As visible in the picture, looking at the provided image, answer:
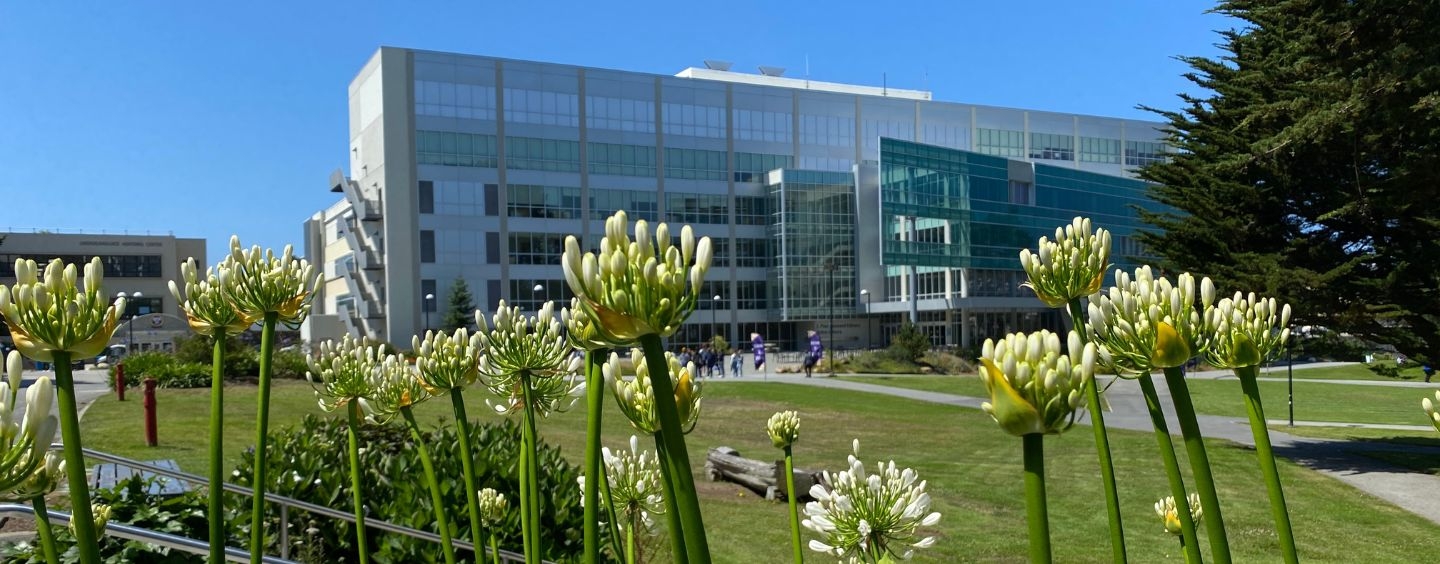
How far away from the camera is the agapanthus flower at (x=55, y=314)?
132 centimetres

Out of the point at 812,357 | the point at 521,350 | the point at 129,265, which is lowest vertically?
the point at 812,357

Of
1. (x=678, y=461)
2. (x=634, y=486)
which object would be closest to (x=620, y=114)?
(x=634, y=486)

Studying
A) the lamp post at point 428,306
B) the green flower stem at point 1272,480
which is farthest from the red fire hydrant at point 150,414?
the lamp post at point 428,306

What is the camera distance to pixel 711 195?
7600 centimetres

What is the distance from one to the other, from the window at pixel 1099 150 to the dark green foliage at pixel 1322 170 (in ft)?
235

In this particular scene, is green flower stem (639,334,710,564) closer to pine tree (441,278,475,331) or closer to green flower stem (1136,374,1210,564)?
green flower stem (1136,374,1210,564)

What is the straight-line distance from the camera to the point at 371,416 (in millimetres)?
2363

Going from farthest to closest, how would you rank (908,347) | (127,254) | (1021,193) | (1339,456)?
(127,254), (1021,193), (908,347), (1339,456)

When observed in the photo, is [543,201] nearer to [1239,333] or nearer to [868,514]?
[868,514]

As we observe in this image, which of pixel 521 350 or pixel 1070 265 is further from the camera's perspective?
pixel 1070 265

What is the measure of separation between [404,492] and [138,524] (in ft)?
4.69

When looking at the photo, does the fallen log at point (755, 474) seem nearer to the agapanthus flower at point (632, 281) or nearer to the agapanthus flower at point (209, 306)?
the agapanthus flower at point (209, 306)

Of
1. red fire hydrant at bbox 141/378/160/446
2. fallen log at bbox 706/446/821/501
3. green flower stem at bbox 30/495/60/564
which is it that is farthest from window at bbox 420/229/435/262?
green flower stem at bbox 30/495/60/564

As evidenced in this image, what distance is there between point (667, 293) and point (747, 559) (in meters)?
10.6
